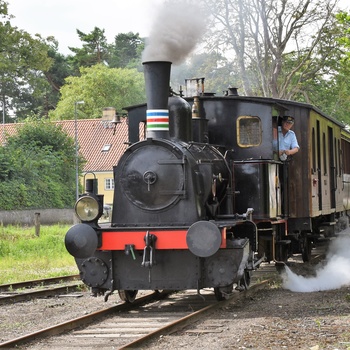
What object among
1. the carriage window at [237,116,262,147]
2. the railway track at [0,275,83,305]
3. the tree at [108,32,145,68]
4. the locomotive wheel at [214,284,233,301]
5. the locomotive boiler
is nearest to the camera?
the locomotive boiler

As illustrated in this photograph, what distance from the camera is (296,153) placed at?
11945 millimetres

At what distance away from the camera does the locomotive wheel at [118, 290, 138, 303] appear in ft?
32.1

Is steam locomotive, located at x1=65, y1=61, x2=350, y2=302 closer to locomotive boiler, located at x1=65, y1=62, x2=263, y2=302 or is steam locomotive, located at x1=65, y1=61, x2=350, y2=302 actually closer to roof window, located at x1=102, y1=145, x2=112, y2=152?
locomotive boiler, located at x1=65, y1=62, x2=263, y2=302

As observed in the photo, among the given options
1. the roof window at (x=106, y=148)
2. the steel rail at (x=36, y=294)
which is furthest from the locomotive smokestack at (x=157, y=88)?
the roof window at (x=106, y=148)

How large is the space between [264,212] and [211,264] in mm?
1444

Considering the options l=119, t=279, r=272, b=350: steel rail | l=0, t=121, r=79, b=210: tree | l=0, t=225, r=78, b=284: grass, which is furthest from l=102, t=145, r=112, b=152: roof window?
l=119, t=279, r=272, b=350: steel rail

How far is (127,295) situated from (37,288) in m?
3.09

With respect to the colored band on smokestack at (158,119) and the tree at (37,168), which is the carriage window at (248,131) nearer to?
the colored band on smokestack at (158,119)

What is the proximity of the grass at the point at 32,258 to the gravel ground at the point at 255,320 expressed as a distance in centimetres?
364

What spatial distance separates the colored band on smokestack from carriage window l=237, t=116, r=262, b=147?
1.59 m

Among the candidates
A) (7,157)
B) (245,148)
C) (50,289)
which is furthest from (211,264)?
(7,157)

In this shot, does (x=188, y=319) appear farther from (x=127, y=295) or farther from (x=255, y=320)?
(x=127, y=295)

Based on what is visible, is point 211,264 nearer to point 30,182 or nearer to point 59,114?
point 30,182

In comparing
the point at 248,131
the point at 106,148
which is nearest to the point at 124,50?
the point at 106,148
